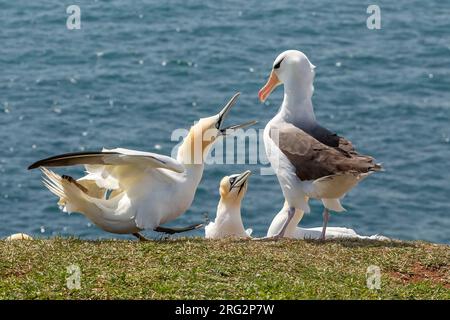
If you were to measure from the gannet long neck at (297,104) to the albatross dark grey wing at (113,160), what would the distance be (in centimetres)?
208

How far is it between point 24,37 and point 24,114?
6.56 m

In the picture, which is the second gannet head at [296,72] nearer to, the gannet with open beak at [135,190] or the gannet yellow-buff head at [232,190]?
the gannet yellow-buff head at [232,190]

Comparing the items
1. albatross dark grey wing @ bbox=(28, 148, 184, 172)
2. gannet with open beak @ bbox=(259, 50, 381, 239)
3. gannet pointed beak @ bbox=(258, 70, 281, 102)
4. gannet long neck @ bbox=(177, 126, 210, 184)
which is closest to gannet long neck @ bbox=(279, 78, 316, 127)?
gannet with open beak @ bbox=(259, 50, 381, 239)

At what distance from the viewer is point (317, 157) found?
1292cm

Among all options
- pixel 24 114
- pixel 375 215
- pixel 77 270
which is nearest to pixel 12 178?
pixel 24 114

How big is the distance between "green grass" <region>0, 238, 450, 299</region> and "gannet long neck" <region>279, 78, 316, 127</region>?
7.07 ft

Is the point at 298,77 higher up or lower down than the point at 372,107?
higher up

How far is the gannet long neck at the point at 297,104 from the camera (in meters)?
14.2

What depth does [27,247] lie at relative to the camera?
11.7 meters

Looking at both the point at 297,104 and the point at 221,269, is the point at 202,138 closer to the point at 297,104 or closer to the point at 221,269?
the point at 297,104

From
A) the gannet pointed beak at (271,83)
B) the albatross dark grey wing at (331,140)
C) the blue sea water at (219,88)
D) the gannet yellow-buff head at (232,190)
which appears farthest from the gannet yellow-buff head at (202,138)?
the blue sea water at (219,88)

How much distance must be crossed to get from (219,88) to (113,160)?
2437 centimetres

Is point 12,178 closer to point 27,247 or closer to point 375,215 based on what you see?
point 375,215
